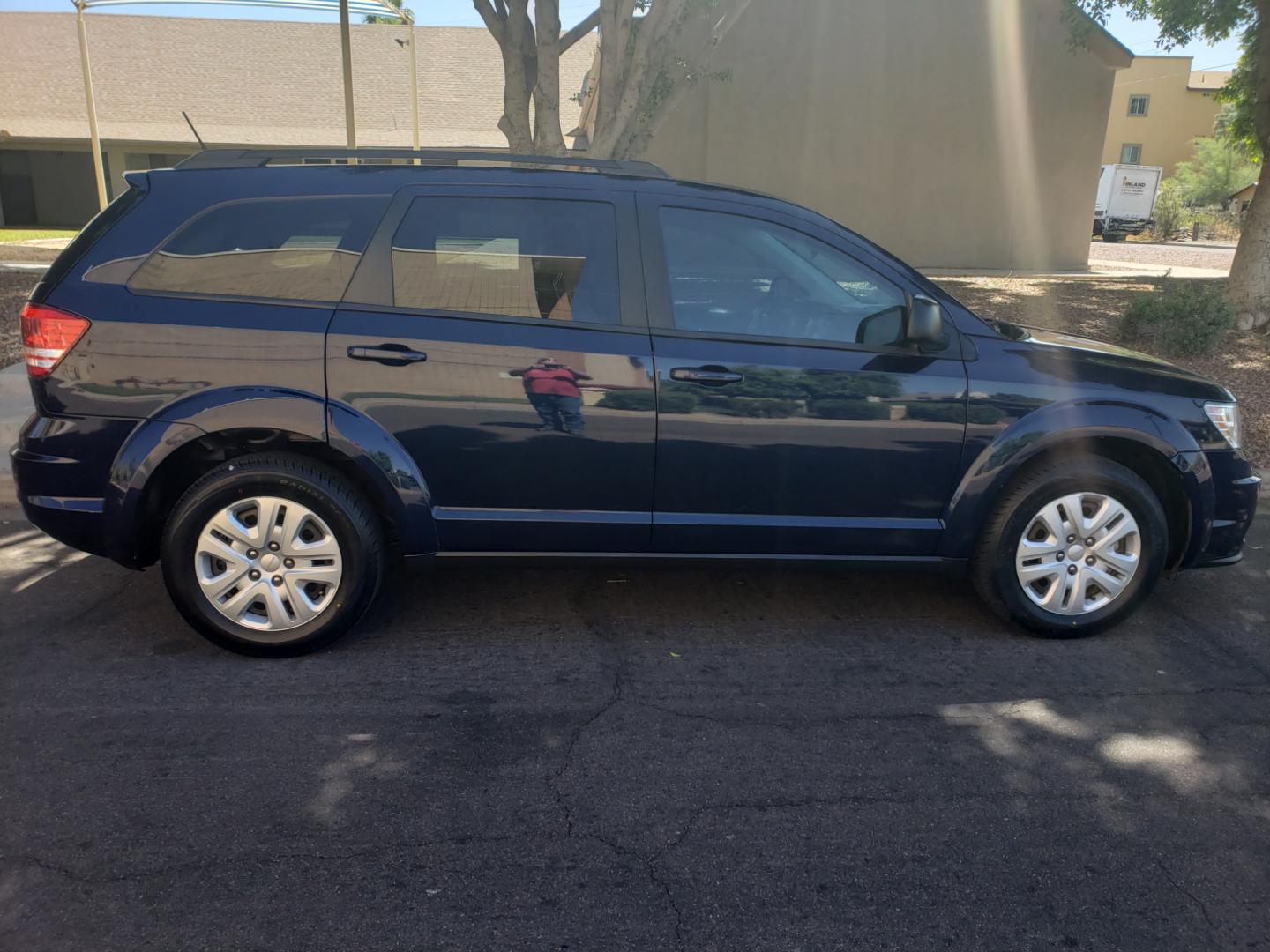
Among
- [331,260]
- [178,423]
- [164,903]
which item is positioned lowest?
[164,903]

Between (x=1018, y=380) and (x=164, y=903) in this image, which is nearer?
(x=164, y=903)

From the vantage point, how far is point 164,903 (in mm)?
2602

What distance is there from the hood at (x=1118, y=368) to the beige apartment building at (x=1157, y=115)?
5602cm

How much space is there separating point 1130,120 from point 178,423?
61115 millimetres

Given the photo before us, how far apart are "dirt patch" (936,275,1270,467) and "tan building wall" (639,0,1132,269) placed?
291 cm

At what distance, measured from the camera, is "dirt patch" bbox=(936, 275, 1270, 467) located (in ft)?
26.4

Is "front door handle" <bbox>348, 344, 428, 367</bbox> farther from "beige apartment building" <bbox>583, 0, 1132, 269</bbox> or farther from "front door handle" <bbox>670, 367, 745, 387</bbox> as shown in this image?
"beige apartment building" <bbox>583, 0, 1132, 269</bbox>

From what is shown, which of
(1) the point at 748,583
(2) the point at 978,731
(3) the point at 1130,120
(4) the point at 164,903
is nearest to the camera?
(4) the point at 164,903

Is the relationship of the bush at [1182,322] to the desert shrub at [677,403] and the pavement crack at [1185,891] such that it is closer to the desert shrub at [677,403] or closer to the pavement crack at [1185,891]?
the desert shrub at [677,403]

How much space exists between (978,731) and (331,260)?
10.0 feet

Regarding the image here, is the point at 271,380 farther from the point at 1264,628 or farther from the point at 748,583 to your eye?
the point at 1264,628

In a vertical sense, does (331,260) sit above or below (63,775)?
above

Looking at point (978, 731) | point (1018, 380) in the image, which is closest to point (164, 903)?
point (978, 731)

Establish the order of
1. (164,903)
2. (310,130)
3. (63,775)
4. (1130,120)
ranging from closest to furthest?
1. (164,903)
2. (63,775)
3. (310,130)
4. (1130,120)
